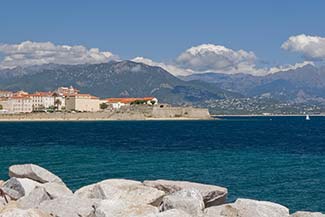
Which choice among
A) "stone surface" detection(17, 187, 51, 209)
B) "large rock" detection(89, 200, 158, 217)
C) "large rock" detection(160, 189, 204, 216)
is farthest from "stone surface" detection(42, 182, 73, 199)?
"large rock" detection(160, 189, 204, 216)

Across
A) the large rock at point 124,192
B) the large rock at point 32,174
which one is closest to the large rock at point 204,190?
the large rock at point 124,192

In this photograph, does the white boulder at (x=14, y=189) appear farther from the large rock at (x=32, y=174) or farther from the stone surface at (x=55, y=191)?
the large rock at (x=32, y=174)

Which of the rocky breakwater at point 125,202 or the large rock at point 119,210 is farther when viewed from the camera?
the rocky breakwater at point 125,202

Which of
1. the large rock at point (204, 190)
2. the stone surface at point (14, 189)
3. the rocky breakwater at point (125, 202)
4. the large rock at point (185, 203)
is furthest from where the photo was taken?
the stone surface at point (14, 189)

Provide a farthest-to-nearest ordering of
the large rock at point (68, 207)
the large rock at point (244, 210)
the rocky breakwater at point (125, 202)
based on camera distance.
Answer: the large rock at point (68, 207)
the large rock at point (244, 210)
the rocky breakwater at point (125, 202)

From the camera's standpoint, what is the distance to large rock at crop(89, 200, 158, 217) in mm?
16219

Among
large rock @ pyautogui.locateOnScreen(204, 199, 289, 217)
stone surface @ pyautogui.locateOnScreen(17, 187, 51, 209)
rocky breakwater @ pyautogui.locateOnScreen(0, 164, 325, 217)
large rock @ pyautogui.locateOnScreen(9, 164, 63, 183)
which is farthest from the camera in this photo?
large rock @ pyautogui.locateOnScreen(9, 164, 63, 183)

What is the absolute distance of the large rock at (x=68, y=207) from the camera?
17.3 m

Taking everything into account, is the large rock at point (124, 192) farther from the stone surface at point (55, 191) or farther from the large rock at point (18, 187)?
the large rock at point (18, 187)

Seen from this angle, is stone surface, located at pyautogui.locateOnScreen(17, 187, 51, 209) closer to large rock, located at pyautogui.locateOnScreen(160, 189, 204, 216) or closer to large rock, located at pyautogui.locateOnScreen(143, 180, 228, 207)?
large rock, located at pyautogui.locateOnScreen(143, 180, 228, 207)

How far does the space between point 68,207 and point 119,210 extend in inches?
84.2

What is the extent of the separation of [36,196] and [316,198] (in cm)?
1779

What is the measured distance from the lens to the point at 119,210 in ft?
53.8

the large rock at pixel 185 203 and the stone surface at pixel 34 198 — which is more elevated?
the large rock at pixel 185 203
